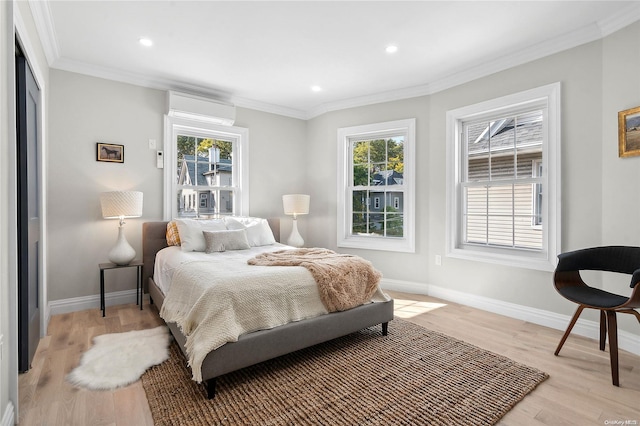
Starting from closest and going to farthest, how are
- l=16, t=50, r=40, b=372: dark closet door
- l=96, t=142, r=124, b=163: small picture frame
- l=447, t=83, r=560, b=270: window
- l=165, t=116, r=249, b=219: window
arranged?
1. l=16, t=50, r=40, b=372: dark closet door
2. l=447, t=83, r=560, b=270: window
3. l=96, t=142, r=124, b=163: small picture frame
4. l=165, t=116, r=249, b=219: window

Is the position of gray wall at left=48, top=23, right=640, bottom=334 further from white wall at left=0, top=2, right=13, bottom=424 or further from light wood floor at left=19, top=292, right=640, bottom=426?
white wall at left=0, top=2, right=13, bottom=424

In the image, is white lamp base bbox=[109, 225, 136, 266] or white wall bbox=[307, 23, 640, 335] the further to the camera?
white lamp base bbox=[109, 225, 136, 266]

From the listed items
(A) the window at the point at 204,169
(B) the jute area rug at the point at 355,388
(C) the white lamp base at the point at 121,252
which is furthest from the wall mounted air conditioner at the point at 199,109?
(B) the jute area rug at the point at 355,388

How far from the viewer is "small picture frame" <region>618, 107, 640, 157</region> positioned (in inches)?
98.7

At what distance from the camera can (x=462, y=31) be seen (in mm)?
2871

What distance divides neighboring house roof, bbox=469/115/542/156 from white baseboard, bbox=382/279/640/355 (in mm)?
1618

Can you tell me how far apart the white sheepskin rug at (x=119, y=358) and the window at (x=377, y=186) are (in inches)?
108

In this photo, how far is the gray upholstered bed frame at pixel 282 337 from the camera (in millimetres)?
1929

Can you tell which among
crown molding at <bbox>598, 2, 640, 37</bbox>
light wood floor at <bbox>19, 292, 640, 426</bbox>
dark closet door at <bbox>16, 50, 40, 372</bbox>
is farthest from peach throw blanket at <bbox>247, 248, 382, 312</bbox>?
crown molding at <bbox>598, 2, 640, 37</bbox>

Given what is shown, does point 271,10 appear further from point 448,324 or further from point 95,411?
point 448,324

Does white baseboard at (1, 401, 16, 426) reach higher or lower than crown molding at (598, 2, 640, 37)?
lower

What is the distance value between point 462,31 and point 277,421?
10.6 ft

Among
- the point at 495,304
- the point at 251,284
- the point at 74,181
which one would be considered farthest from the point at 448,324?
the point at 74,181

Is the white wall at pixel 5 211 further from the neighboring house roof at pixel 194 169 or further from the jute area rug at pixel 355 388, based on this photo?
the neighboring house roof at pixel 194 169
